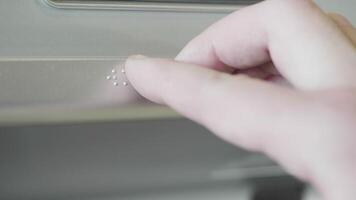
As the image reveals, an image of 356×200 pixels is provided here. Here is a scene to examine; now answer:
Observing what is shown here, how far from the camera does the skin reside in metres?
0.20

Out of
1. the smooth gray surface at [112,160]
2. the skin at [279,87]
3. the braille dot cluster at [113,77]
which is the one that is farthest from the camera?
the smooth gray surface at [112,160]

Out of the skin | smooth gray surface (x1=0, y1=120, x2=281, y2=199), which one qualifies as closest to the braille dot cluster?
the skin

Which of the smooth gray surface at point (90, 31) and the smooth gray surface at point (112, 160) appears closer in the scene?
the smooth gray surface at point (90, 31)

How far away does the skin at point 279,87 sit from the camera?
0.20 metres

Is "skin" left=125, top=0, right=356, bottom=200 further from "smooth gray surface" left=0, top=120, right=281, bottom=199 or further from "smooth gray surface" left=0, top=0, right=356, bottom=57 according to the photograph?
"smooth gray surface" left=0, top=120, right=281, bottom=199

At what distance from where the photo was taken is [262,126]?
8.2 inches

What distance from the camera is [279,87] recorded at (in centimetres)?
22

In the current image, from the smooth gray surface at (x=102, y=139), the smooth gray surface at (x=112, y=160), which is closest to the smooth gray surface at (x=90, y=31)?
the smooth gray surface at (x=102, y=139)

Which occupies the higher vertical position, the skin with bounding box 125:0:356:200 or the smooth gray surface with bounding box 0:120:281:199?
the skin with bounding box 125:0:356:200

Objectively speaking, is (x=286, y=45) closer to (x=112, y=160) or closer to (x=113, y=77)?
(x=113, y=77)

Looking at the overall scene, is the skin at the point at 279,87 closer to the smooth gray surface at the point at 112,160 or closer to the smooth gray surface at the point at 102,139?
the smooth gray surface at the point at 102,139

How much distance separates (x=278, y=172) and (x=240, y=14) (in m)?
0.32

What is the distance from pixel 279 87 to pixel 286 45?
49 mm

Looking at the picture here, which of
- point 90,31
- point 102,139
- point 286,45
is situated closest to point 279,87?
point 286,45
